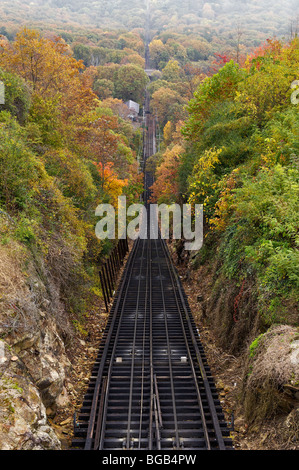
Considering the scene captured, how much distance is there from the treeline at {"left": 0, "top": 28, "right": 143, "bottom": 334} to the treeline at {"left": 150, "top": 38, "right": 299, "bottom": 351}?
6.20 meters

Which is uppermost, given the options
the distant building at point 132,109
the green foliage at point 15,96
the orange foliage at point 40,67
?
the distant building at point 132,109

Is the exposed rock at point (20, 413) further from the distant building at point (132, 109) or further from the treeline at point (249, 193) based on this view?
the distant building at point (132, 109)

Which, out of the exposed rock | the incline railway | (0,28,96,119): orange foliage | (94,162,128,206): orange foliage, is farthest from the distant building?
the exposed rock

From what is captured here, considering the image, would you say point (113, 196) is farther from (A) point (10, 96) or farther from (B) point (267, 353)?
(B) point (267, 353)

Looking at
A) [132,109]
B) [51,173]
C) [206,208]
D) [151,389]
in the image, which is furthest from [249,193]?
[132,109]

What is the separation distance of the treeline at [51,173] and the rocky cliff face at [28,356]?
83cm

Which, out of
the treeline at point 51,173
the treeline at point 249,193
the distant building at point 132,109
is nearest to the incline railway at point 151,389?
the treeline at point 249,193

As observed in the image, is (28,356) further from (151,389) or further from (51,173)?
(51,173)

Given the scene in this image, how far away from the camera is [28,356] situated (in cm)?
838

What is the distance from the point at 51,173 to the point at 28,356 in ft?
32.1

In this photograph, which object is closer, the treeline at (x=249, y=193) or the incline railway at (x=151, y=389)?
the incline railway at (x=151, y=389)

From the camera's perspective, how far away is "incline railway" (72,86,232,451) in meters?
8.00

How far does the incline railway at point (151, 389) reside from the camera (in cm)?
800

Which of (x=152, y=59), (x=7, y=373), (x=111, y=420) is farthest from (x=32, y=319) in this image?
(x=152, y=59)
